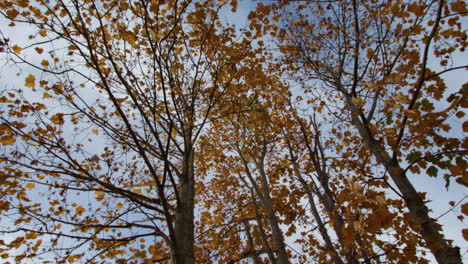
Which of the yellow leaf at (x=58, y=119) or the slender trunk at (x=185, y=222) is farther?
the yellow leaf at (x=58, y=119)

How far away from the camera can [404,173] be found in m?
2.90

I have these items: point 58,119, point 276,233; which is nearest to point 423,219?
point 276,233

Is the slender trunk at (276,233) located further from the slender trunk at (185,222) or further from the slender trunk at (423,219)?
the slender trunk at (423,219)

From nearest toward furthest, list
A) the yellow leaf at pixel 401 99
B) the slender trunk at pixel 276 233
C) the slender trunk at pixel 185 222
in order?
the yellow leaf at pixel 401 99
the slender trunk at pixel 185 222
the slender trunk at pixel 276 233

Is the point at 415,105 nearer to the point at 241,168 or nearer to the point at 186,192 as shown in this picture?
the point at 186,192

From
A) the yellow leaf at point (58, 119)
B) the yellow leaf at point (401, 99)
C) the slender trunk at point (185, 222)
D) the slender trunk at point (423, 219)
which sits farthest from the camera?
the yellow leaf at point (58, 119)

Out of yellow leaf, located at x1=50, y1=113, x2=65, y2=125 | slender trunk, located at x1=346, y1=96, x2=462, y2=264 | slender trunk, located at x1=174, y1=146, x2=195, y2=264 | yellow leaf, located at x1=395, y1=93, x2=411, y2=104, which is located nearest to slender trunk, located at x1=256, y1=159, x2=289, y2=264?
slender trunk, located at x1=174, y1=146, x2=195, y2=264

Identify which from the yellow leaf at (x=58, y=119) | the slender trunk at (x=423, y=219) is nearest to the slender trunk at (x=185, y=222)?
the yellow leaf at (x=58, y=119)

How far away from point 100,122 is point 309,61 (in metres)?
4.14

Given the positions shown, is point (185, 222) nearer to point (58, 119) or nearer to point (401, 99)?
point (58, 119)

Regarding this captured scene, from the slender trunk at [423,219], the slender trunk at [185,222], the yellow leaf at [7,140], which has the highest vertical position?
the yellow leaf at [7,140]

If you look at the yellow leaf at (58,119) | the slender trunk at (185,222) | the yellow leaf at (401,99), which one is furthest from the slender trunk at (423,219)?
the yellow leaf at (58,119)

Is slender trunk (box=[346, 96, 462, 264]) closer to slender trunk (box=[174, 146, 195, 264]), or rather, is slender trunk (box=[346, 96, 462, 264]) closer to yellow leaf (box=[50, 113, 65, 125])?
slender trunk (box=[174, 146, 195, 264])

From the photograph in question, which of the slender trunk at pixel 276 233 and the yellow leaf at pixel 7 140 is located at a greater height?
the yellow leaf at pixel 7 140
